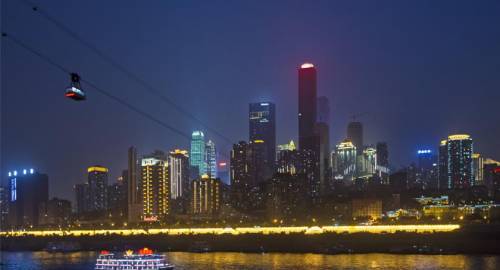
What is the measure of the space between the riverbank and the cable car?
61831 millimetres

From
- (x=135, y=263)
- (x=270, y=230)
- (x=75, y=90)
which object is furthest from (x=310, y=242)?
(x=75, y=90)

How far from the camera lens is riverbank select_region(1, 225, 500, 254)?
263ft

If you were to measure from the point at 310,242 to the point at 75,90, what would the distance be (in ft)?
A: 251

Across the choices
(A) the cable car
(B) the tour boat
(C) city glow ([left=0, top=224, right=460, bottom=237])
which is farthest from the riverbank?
(A) the cable car

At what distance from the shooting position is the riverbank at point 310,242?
3155 inches

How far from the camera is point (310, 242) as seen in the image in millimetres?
94250

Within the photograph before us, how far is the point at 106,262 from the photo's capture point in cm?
5850

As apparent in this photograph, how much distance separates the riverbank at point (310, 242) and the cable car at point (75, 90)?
2434 inches

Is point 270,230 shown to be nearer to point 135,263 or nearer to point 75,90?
point 135,263

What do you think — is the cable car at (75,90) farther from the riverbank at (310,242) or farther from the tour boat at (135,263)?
the riverbank at (310,242)

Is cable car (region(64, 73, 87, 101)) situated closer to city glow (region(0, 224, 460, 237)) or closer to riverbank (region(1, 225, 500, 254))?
riverbank (region(1, 225, 500, 254))

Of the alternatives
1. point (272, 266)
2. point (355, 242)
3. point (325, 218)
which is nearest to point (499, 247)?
point (355, 242)

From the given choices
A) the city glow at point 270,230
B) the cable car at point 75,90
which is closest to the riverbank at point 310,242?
the city glow at point 270,230

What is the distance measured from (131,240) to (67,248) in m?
18.7
